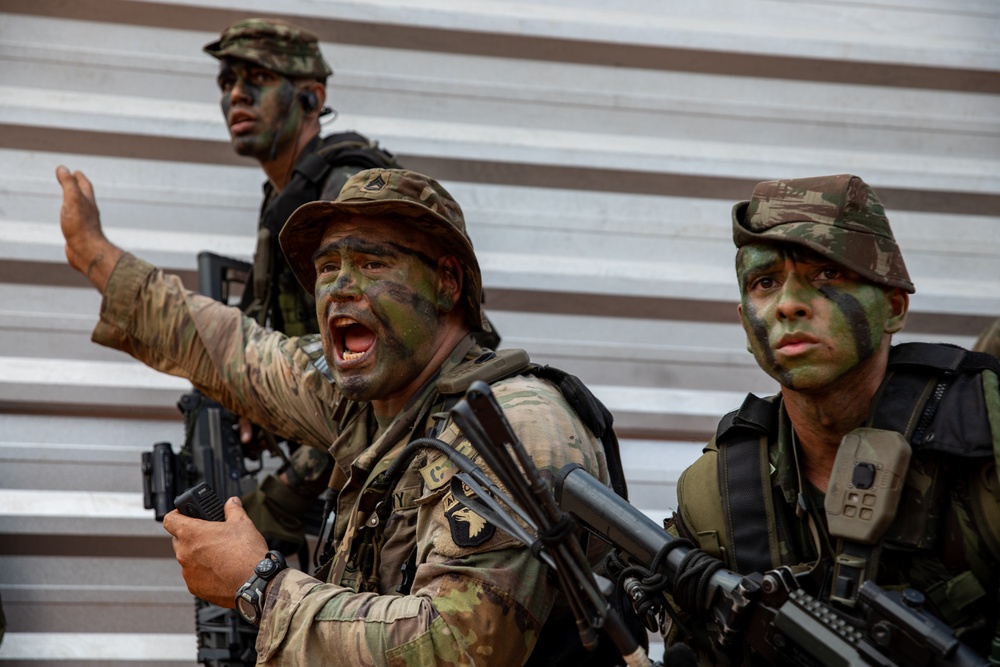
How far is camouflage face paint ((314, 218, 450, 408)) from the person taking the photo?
293cm

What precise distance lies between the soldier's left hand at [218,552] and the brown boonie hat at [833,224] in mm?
1256

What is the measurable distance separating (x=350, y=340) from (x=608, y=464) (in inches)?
27.2

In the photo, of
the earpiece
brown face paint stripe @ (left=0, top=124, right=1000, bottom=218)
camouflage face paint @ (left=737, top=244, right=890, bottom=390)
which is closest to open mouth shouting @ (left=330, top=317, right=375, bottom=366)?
camouflage face paint @ (left=737, top=244, right=890, bottom=390)

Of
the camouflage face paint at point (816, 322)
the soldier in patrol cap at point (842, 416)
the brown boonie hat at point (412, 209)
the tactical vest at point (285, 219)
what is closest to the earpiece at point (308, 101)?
the tactical vest at point (285, 219)

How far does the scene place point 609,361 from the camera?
4.89 metres

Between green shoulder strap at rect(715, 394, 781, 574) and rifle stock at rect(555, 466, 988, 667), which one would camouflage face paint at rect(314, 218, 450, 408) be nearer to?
rifle stock at rect(555, 466, 988, 667)

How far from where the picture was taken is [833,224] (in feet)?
7.71

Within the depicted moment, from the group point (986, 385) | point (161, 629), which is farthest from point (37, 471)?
point (986, 385)

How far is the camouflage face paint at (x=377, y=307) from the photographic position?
293 centimetres

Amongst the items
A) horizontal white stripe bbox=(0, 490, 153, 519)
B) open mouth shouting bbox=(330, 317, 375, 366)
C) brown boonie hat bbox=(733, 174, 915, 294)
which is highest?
brown boonie hat bbox=(733, 174, 915, 294)

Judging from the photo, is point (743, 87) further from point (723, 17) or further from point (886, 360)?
point (886, 360)

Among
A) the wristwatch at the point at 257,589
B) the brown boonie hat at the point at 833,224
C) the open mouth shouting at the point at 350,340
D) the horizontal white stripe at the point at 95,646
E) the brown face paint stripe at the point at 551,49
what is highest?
the brown face paint stripe at the point at 551,49

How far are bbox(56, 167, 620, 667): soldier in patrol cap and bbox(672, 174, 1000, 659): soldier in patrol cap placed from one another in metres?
0.39

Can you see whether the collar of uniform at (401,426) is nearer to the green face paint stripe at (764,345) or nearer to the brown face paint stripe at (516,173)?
the green face paint stripe at (764,345)
